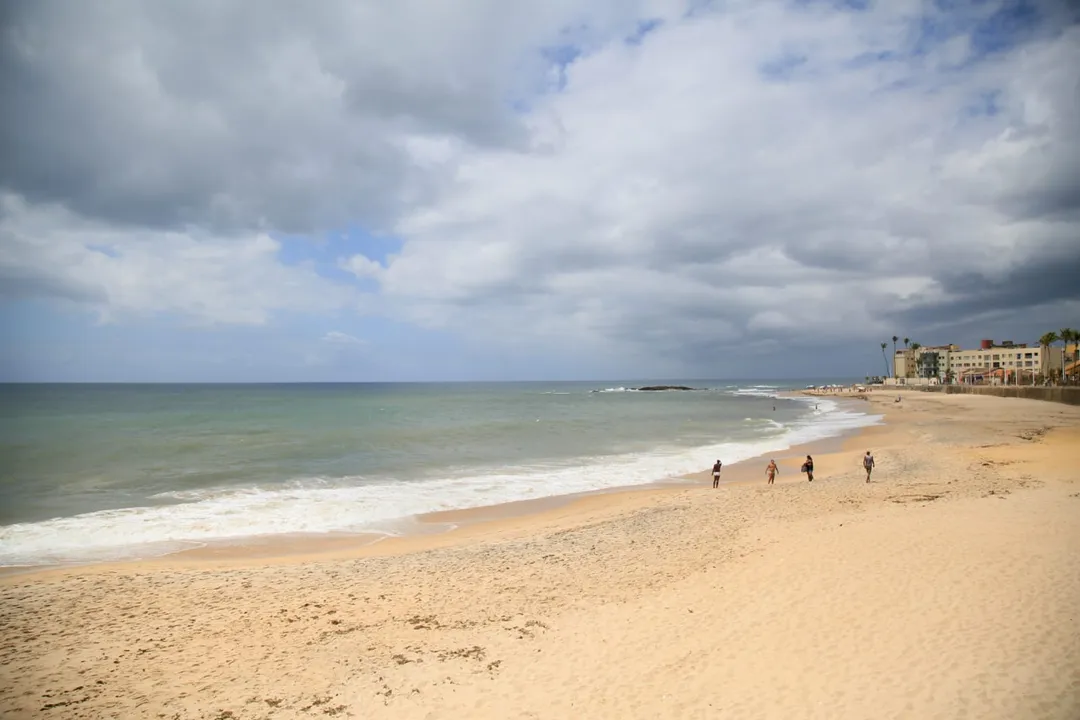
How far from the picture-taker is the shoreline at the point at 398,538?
1349 centimetres

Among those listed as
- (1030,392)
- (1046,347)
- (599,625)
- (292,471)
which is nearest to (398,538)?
(599,625)

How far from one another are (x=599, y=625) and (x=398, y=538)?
868cm

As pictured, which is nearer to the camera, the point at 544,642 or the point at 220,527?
the point at 544,642

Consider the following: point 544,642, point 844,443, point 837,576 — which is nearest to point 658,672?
point 544,642

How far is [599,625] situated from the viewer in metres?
8.87

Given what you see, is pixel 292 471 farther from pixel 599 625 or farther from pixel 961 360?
pixel 961 360

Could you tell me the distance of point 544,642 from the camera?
8.38 metres

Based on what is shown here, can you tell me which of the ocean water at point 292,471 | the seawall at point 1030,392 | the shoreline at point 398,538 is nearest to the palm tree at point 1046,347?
the seawall at point 1030,392

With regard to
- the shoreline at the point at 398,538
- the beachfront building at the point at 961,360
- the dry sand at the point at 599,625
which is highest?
the beachfront building at the point at 961,360

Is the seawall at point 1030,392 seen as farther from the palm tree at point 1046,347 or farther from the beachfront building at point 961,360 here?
the beachfront building at point 961,360

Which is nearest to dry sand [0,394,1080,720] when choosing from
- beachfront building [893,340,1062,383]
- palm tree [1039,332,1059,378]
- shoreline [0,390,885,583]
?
shoreline [0,390,885,583]

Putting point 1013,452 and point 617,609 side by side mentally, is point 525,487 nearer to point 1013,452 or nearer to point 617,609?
point 617,609

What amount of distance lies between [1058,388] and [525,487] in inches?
2578

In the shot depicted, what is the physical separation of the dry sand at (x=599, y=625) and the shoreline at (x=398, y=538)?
361 mm
